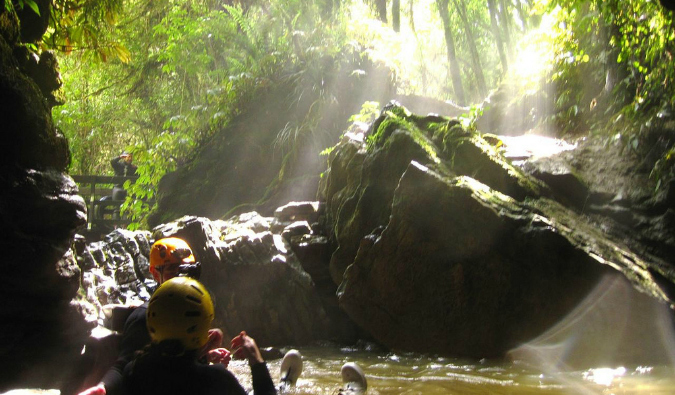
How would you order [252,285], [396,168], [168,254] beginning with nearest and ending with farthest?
1. [168,254]
2. [396,168]
3. [252,285]

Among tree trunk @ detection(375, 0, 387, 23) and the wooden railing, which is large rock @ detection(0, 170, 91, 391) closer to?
the wooden railing

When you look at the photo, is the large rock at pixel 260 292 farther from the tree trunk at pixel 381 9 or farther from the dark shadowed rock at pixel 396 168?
the tree trunk at pixel 381 9

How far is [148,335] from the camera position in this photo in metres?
2.71

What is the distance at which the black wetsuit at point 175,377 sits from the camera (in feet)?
6.09

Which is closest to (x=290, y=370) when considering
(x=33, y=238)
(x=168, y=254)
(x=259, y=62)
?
(x=168, y=254)

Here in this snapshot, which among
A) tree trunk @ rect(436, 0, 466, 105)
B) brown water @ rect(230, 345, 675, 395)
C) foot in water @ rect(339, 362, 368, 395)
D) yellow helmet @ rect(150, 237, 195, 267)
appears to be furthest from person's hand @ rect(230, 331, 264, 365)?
tree trunk @ rect(436, 0, 466, 105)

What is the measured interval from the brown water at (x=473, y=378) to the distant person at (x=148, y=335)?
5.81 feet

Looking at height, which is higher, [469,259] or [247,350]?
[469,259]

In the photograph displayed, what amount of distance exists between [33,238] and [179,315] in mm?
2920

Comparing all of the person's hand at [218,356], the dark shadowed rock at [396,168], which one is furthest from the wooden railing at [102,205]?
the person's hand at [218,356]

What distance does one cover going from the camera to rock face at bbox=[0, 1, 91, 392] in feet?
13.3

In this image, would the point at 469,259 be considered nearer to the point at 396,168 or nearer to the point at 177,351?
the point at 396,168

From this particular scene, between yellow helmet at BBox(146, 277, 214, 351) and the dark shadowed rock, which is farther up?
the dark shadowed rock

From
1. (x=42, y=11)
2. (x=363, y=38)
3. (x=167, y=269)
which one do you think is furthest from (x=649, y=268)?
(x=363, y=38)
